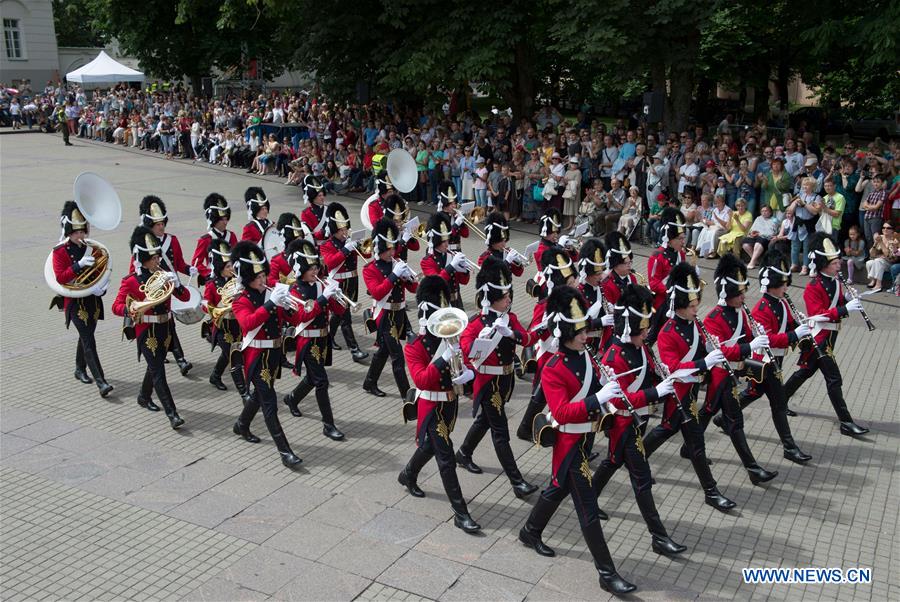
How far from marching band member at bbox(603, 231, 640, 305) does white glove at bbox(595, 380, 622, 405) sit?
11.3 feet

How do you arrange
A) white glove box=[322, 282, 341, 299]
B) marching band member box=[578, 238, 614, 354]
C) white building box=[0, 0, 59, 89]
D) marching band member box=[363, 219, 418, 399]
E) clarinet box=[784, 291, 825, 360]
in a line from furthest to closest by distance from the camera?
white building box=[0, 0, 59, 89] → marching band member box=[363, 219, 418, 399] → marching band member box=[578, 238, 614, 354] → white glove box=[322, 282, 341, 299] → clarinet box=[784, 291, 825, 360]

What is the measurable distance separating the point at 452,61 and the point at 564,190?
4.52 meters

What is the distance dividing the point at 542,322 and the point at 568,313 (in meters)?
2.23

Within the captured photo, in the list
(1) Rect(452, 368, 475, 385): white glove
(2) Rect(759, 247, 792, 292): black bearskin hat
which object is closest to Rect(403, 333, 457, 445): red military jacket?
(1) Rect(452, 368, 475, 385): white glove

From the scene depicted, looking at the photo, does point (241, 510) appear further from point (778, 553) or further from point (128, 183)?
point (128, 183)

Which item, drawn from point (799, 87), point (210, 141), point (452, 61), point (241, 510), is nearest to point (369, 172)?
point (452, 61)

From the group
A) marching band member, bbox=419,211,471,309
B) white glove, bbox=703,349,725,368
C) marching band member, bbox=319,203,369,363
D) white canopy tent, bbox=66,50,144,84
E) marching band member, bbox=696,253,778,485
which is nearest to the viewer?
white glove, bbox=703,349,725,368

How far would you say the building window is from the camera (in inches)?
1921

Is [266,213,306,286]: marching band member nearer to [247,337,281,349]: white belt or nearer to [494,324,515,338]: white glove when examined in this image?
[247,337,281,349]: white belt

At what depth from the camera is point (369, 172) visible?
920 inches

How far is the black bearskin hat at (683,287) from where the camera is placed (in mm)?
7512

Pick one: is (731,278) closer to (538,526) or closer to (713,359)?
(713,359)

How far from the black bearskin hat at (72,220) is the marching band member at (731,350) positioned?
283 inches

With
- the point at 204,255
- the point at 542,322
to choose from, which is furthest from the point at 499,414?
the point at 204,255
